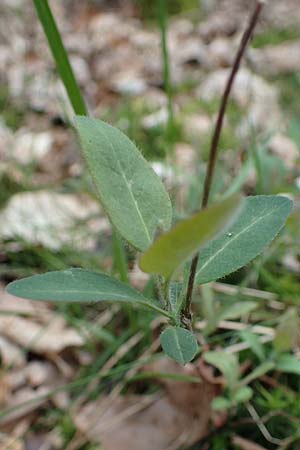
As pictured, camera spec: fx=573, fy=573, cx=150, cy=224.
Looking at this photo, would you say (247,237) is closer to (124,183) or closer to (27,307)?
(124,183)

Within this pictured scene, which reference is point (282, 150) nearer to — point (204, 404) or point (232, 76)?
point (204, 404)

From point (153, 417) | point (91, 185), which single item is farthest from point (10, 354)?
point (91, 185)

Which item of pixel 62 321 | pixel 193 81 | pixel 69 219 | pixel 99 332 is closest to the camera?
pixel 99 332

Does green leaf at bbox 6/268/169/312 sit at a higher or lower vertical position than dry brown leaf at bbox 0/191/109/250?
higher

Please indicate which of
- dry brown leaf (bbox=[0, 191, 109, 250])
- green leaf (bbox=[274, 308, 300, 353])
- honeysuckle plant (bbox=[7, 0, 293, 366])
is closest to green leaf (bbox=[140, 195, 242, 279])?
honeysuckle plant (bbox=[7, 0, 293, 366])

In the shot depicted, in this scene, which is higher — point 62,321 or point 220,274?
point 220,274

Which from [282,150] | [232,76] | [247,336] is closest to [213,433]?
[247,336]

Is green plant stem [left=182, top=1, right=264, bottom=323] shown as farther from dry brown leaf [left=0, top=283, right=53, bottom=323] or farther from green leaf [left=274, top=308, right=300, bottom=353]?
dry brown leaf [left=0, top=283, right=53, bottom=323]
